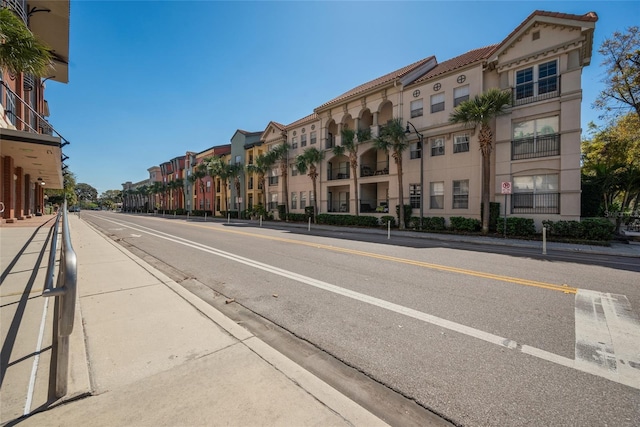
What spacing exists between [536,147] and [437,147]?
20.3ft

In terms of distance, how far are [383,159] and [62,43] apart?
24610 mm

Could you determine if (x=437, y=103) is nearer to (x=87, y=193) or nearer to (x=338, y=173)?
(x=338, y=173)

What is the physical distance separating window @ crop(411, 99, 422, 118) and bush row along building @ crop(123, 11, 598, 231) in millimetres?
83

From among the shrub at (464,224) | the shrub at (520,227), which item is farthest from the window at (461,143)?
the shrub at (520,227)

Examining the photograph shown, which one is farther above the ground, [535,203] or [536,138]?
[536,138]

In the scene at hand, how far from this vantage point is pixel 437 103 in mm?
21594

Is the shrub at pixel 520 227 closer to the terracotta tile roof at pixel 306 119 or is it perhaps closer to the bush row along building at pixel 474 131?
the bush row along building at pixel 474 131

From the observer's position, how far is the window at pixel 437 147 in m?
21.2

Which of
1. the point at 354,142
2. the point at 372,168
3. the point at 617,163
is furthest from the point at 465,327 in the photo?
the point at 617,163

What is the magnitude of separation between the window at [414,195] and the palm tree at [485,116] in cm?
504

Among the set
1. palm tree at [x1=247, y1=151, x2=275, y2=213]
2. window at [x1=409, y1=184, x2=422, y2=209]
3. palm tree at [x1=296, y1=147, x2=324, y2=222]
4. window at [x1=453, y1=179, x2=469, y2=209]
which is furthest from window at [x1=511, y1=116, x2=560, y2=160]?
palm tree at [x1=247, y1=151, x2=275, y2=213]

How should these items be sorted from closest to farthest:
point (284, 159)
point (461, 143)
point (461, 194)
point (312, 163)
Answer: point (461, 194)
point (461, 143)
point (312, 163)
point (284, 159)

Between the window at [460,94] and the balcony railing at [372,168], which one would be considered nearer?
the window at [460,94]

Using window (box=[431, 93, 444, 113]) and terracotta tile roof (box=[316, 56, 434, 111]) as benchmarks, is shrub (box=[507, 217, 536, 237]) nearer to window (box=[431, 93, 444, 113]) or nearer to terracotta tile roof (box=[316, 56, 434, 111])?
window (box=[431, 93, 444, 113])
